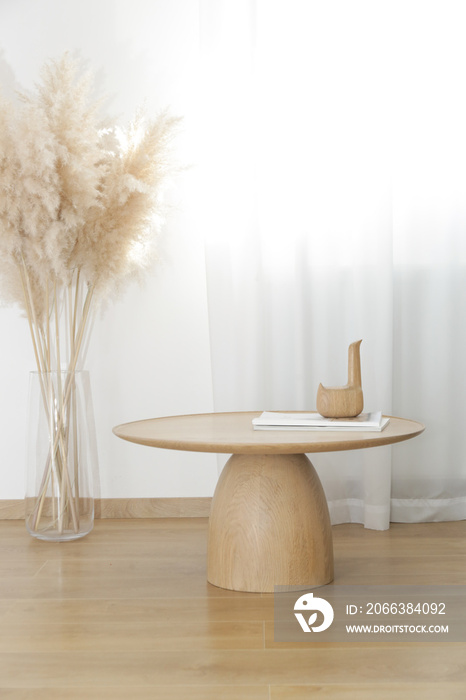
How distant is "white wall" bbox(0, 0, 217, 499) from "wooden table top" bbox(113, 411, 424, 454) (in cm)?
62

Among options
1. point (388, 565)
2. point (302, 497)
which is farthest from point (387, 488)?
point (302, 497)

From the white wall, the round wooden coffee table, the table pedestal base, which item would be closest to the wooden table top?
the round wooden coffee table

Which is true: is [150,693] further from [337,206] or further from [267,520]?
[337,206]

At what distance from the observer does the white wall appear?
2.51 m

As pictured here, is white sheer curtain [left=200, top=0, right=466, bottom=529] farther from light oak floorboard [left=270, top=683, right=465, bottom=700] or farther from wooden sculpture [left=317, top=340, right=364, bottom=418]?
light oak floorboard [left=270, top=683, right=465, bottom=700]

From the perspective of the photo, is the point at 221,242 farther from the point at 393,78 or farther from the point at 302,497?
the point at 302,497

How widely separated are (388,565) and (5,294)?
4.77 ft

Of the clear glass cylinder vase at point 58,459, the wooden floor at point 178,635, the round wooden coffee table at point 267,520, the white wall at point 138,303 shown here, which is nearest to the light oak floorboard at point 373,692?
the wooden floor at point 178,635

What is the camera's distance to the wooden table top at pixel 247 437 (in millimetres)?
1533

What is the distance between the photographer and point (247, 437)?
1.65 m

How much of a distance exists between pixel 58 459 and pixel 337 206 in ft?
4.06

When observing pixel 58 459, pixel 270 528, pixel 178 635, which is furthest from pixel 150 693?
pixel 58 459

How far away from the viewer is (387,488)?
7.78ft

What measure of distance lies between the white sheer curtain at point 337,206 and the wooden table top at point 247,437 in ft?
1.71
